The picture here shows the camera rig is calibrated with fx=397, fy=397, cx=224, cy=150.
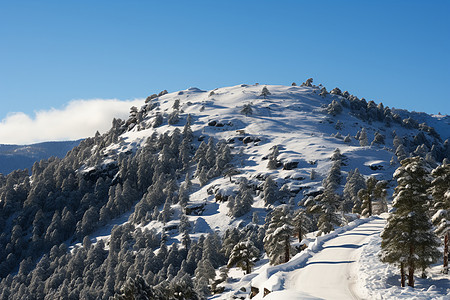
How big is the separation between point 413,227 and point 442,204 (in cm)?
680

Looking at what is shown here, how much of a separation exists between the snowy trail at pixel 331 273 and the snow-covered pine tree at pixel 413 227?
4.60 meters

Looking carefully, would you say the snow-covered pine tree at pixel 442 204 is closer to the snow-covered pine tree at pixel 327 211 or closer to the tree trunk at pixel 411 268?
the tree trunk at pixel 411 268

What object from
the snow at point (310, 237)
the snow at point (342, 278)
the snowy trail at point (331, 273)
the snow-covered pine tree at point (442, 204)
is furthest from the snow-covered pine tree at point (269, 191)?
the snow-covered pine tree at point (442, 204)

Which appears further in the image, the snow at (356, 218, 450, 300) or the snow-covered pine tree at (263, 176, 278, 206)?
the snow-covered pine tree at (263, 176, 278, 206)

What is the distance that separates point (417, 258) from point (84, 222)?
13687 cm

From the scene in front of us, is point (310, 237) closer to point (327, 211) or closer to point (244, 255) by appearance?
point (327, 211)

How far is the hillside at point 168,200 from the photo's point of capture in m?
106

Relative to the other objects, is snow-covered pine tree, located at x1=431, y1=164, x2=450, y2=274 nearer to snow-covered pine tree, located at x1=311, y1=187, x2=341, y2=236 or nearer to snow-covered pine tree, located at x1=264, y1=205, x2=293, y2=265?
snow-covered pine tree, located at x1=264, y1=205, x2=293, y2=265

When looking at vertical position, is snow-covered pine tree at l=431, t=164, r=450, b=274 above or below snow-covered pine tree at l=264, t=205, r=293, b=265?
above

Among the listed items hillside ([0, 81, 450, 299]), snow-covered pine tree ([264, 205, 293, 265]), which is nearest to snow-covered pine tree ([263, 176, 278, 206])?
hillside ([0, 81, 450, 299])

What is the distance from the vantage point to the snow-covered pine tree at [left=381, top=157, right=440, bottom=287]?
31.1 m

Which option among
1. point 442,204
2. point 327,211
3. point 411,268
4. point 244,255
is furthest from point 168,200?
point 411,268

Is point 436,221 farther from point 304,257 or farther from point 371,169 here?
point 371,169

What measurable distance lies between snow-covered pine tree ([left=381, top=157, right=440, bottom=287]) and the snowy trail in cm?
460
